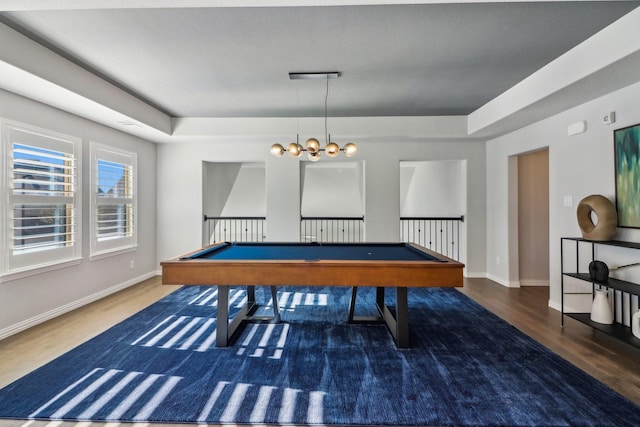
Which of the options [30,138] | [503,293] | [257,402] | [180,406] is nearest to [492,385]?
[257,402]

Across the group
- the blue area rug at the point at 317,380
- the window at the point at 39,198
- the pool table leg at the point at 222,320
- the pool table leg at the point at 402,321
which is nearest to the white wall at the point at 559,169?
the blue area rug at the point at 317,380

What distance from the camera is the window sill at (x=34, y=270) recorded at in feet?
9.36

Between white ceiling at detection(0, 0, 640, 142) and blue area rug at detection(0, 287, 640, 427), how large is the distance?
2.42m

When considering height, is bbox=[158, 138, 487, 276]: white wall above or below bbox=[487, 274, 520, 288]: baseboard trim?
above

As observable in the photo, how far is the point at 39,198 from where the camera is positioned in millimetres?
3141

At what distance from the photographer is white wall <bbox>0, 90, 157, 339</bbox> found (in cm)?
294

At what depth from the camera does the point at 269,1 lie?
1.69 meters

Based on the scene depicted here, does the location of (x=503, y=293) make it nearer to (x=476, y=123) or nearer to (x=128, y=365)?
(x=476, y=123)

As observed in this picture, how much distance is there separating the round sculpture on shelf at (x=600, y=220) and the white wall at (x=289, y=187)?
7.15ft

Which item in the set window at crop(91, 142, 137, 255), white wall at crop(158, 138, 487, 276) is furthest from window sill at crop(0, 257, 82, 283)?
white wall at crop(158, 138, 487, 276)

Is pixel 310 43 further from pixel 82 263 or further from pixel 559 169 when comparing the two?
pixel 82 263

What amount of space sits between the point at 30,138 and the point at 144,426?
313cm

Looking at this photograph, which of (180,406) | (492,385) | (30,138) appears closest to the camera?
(180,406)

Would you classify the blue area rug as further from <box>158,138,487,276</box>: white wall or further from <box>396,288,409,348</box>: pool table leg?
<box>158,138,487,276</box>: white wall
